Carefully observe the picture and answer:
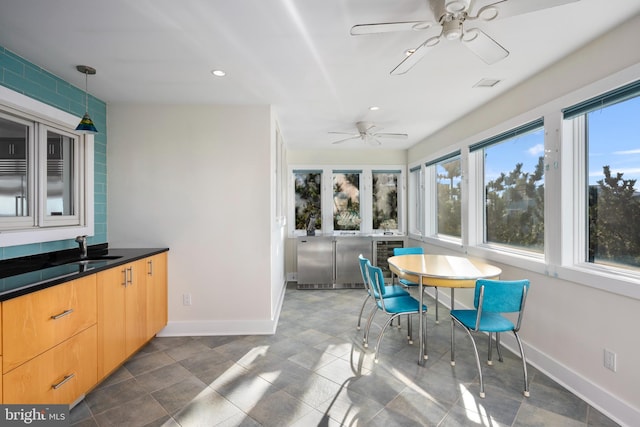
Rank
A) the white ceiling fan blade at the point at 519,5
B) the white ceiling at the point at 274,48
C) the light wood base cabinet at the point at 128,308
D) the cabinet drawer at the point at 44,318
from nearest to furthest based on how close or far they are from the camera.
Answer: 1. the white ceiling fan blade at the point at 519,5
2. the cabinet drawer at the point at 44,318
3. the white ceiling at the point at 274,48
4. the light wood base cabinet at the point at 128,308

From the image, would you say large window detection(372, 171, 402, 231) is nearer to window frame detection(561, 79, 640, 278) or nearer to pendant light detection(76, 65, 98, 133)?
window frame detection(561, 79, 640, 278)

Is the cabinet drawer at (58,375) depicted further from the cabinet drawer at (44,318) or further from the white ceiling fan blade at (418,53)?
the white ceiling fan blade at (418,53)

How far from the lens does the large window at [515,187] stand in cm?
272

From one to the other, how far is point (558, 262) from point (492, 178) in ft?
4.29

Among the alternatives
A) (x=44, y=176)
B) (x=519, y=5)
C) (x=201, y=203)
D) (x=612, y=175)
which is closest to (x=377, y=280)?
Result: (x=612, y=175)

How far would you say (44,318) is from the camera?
1662 mm

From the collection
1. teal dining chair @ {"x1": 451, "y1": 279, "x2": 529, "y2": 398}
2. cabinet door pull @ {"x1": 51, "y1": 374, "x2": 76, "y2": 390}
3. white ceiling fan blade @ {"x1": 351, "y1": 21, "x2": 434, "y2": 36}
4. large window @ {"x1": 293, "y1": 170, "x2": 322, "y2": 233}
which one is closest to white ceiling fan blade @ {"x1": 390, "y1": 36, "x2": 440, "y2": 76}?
white ceiling fan blade @ {"x1": 351, "y1": 21, "x2": 434, "y2": 36}

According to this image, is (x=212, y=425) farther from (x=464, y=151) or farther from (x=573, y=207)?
(x=464, y=151)

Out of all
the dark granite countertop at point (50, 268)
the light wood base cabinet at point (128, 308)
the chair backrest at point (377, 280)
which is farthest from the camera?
the chair backrest at point (377, 280)

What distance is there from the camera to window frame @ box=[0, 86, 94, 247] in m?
2.14

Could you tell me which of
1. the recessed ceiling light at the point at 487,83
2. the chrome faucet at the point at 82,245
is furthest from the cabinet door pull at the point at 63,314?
the recessed ceiling light at the point at 487,83

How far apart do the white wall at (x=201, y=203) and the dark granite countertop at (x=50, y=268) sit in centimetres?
36

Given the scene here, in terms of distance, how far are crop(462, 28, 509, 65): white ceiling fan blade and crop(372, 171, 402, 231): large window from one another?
12.8ft

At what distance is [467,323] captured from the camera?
2.27 m
